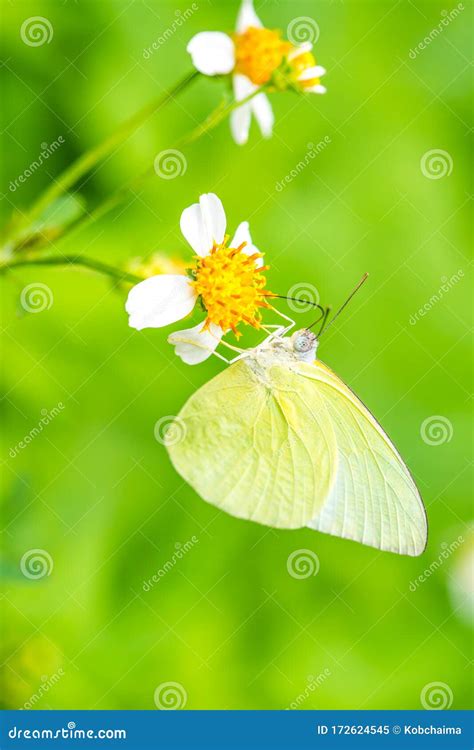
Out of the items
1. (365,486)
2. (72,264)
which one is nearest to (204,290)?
(72,264)

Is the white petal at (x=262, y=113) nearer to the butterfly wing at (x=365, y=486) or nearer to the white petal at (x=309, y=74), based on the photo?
the white petal at (x=309, y=74)

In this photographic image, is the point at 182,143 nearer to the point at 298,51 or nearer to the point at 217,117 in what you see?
the point at 217,117

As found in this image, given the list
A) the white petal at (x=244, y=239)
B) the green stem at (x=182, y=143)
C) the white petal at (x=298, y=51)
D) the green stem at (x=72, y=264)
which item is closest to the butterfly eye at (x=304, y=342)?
the white petal at (x=244, y=239)

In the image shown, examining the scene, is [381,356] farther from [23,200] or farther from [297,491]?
[23,200]

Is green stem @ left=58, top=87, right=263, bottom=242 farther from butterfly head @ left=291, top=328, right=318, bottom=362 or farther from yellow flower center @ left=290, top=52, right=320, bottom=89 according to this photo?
butterfly head @ left=291, top=328, right=318, bottom=362

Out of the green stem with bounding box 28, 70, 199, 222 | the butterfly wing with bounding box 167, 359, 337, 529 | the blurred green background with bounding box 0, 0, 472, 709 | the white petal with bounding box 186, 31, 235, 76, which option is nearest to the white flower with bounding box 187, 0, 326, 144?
the white petal with bounding box 186, 31, 235, 76
